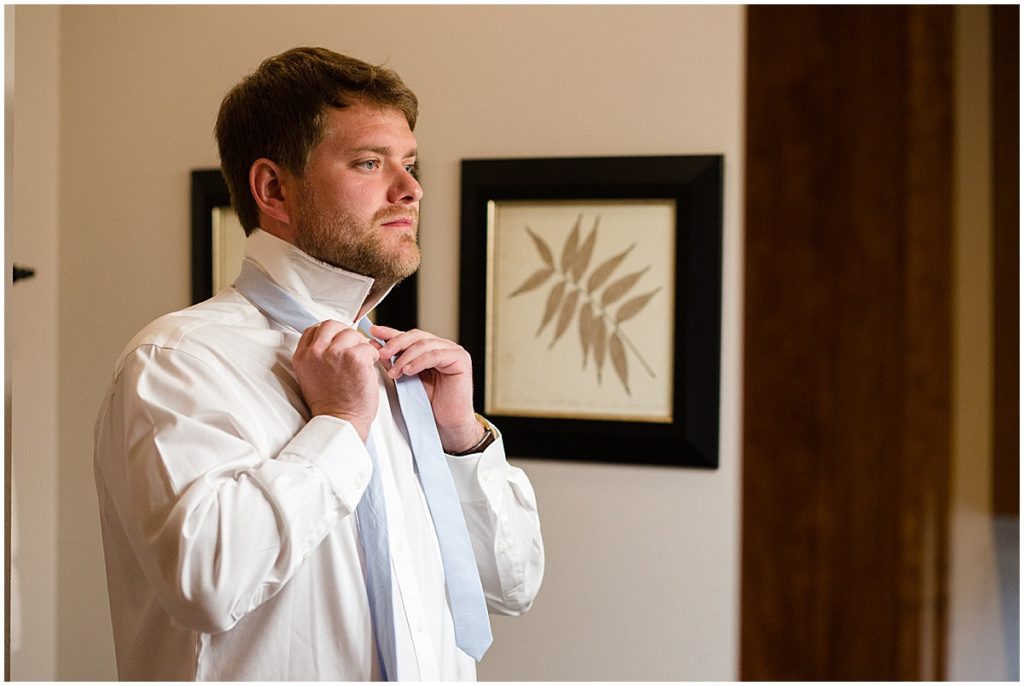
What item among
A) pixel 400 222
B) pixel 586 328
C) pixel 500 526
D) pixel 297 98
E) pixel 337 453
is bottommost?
pixel 500 526

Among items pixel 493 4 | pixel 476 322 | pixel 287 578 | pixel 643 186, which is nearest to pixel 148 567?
pixel 287 578

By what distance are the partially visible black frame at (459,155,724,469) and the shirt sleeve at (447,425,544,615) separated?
1.39 feet

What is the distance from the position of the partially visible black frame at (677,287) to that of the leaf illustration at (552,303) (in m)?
0.10

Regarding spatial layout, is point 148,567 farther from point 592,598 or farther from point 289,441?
point 592,598

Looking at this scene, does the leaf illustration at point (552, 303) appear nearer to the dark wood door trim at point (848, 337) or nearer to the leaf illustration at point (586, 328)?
the leaf illustration at point (586, 328)

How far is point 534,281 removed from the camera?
1369 mm

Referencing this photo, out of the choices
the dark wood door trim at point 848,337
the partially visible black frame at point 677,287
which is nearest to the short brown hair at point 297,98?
the partially visible black frame at point 677,287

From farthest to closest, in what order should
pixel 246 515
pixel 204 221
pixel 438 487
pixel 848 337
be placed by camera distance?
pixel 204 221, pixel 438 487, pixel 246 515, pixel 848 337

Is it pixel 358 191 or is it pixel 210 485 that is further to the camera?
pixel 358 191

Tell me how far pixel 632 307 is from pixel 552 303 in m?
0.13

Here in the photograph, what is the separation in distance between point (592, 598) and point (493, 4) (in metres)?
1.00

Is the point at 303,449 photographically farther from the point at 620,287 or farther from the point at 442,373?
the point at 620,287

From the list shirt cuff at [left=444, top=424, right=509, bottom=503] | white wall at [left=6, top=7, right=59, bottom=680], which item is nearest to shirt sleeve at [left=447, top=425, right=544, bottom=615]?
shirt cuff at [left=444, top=424, right=509, bottom=503]

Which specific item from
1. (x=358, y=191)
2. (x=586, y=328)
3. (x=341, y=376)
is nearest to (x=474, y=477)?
(x=341, y=376)
